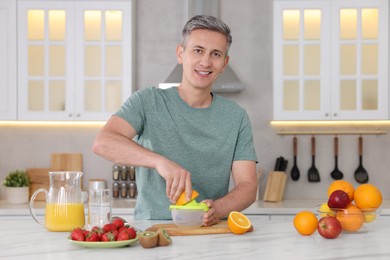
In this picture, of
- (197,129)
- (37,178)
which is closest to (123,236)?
(197,129)

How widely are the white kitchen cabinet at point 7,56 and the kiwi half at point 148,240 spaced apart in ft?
9.99

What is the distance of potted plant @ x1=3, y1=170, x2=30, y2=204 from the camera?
15.0 ft

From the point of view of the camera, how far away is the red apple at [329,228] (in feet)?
6.44

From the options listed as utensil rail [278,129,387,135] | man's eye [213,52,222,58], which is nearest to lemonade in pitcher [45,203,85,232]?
man's eye [213,52,222,58]

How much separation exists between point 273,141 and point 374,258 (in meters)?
3.20

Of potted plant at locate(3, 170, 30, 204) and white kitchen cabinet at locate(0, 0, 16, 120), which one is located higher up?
white kitchen cabinet at locate(0, 0, 16, 120)

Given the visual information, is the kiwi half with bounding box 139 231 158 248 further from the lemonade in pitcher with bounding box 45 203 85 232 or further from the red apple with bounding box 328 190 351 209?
the red apple with bounding box 328 190 351 209

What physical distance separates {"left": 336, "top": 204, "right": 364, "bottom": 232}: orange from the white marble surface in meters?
0.03

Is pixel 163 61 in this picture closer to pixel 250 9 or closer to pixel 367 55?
pixel 250 9

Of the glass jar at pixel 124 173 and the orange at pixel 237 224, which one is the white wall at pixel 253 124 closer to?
the glass jar at pixel 124 173

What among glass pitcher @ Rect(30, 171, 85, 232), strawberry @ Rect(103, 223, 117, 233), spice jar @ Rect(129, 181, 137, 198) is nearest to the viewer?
strawberry @ Rect(103, 223, 117, 233)

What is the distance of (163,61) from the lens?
488cm

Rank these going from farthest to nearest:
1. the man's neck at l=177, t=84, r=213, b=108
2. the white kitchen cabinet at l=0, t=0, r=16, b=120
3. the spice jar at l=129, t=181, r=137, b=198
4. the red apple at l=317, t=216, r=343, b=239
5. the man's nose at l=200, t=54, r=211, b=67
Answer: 1. the spice jar at l=129, t=181, r=137, b=198
2. the white kitchen cabinet at l=0, t=0, r=16, b=120
3. the man's neck at l=177, t=84, r=213, b=108
4. the man's nose at l=200, t=54, r=211, b=67
5. the red apple at l=317, t=216, r=343, b=239

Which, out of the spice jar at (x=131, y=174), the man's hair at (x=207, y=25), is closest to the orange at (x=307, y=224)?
the man's hair at (x=207, y=25)
